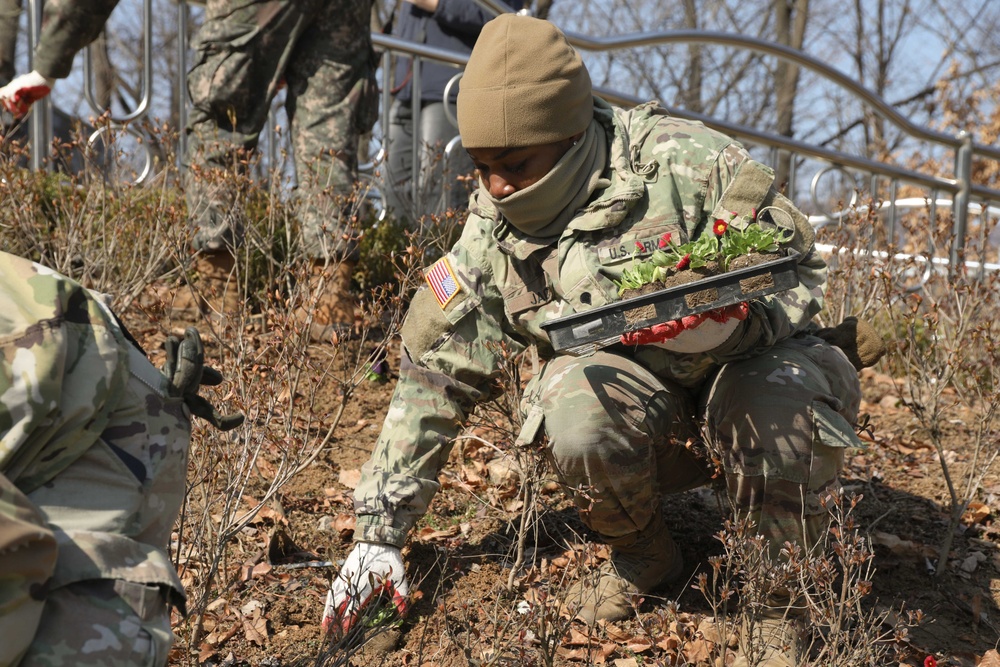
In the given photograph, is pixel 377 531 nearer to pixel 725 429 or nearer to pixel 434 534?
pixel 434 534

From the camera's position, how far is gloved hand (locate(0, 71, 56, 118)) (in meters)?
3.76

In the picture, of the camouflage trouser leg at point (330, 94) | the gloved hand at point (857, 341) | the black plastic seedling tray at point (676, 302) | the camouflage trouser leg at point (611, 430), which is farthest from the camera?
the camouflage trouser leg at point (330, 94)

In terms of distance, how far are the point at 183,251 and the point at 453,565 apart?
4.04ft

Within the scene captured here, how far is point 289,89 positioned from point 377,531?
88.8 inches

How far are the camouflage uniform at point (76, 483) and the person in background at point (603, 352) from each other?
843 millimetres

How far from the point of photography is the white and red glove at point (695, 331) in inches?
87.0

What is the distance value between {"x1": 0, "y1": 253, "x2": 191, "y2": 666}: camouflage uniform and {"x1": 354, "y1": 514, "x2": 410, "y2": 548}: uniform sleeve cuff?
98 cm

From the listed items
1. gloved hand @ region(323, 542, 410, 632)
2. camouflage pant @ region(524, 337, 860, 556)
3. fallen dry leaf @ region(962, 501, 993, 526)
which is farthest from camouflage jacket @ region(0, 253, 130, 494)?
fallen dry leaf @ region(962, 501, 993, 526)

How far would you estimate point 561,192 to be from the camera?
2518mm

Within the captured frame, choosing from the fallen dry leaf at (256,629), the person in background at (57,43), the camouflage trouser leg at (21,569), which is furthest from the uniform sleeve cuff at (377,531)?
the person in background at (57,43)

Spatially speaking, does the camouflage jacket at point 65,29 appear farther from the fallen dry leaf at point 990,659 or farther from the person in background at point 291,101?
the fallen dry leaf at point 990,659

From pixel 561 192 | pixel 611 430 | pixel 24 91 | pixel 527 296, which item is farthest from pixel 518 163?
pixel 24 91

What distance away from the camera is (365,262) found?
4363 mm

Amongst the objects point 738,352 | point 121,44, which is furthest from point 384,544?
point 121,44
